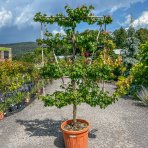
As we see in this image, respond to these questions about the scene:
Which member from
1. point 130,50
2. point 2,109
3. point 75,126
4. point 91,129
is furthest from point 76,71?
point 130,50

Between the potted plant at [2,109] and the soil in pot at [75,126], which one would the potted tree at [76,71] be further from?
the potted plant at [2,109]

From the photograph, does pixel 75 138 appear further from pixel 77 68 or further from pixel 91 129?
pixel 91 129

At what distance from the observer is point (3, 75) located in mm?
13914

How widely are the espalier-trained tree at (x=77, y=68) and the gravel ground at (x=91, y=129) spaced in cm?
115

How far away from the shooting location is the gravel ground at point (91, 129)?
7766 millimetres

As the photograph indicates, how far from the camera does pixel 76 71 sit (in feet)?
22.4

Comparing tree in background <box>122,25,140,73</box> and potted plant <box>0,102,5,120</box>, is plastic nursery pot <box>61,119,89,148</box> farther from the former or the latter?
tree in background <box>122,25,140,73</box>

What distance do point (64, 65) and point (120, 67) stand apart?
12188 millimetres

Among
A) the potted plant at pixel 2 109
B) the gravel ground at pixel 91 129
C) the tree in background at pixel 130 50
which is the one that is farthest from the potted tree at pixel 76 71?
the tree in background at pixel 130 50

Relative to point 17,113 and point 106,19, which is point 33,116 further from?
point 106,19

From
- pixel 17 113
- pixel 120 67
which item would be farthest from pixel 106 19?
pixel 120 67

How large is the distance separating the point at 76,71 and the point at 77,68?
8 centimetres

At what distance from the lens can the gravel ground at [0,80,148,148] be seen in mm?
7766

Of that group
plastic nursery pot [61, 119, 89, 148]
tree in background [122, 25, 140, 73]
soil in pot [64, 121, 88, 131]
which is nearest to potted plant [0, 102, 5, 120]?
soil in pot [64, 121, 88, 131]
